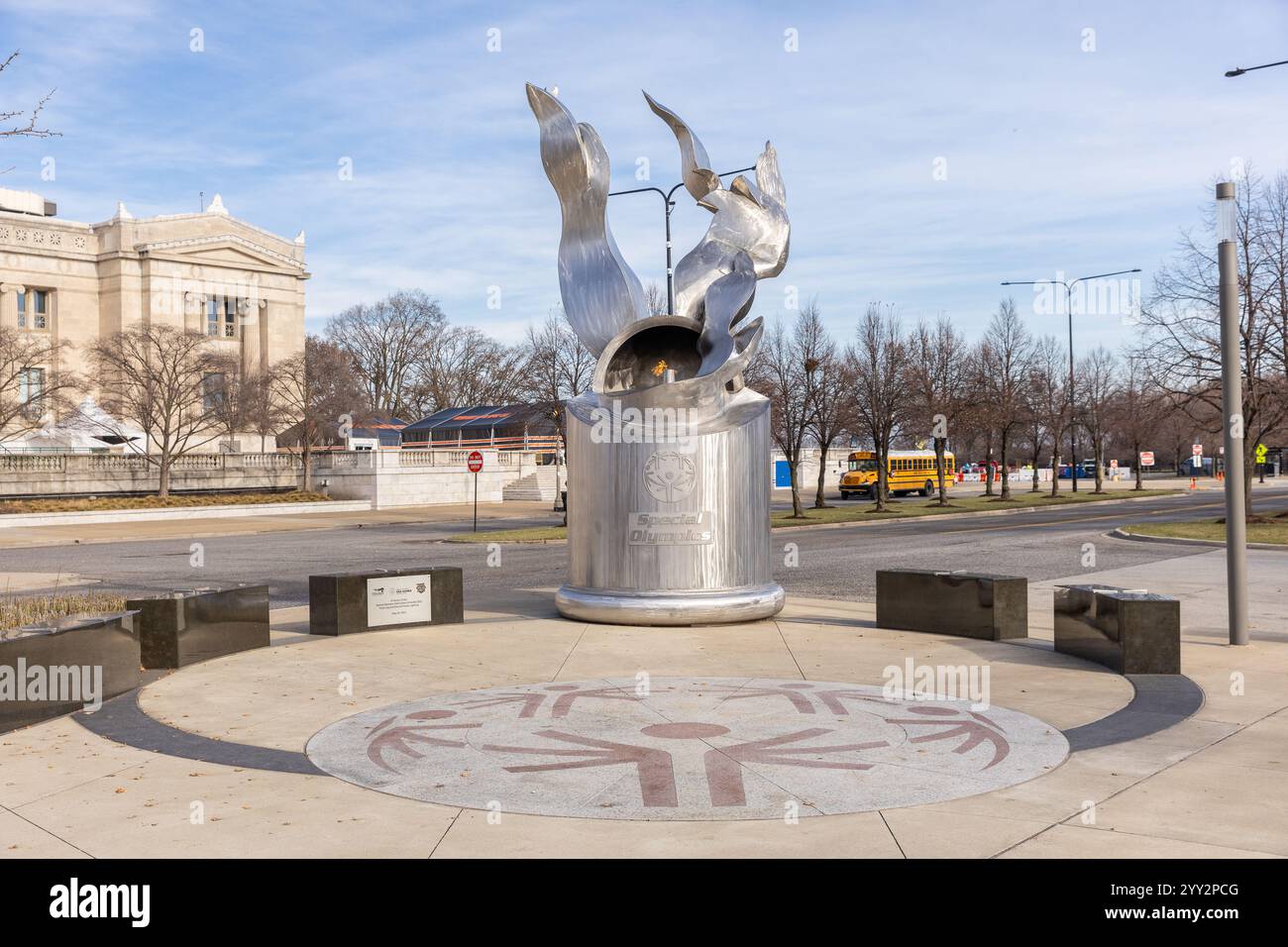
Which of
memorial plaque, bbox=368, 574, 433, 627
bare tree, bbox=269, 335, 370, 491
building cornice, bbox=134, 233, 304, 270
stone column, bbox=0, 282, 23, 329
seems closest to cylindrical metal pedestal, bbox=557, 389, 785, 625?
memorial plaque, bbox=368, 574, 433, 627

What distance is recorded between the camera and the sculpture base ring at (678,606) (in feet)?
40.8

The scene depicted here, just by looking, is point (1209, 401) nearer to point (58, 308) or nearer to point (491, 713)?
point (491, 713)

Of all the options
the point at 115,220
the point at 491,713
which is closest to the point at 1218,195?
the point at 491,713

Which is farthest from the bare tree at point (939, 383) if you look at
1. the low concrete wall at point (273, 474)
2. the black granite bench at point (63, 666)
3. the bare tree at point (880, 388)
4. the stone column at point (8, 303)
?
the stone column at point (8, 303)

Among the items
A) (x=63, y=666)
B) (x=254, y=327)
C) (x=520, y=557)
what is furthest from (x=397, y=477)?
(x=63, y=666)

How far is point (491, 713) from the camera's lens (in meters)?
8.29

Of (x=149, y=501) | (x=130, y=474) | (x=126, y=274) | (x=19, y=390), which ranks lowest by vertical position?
(x=149, y=501)

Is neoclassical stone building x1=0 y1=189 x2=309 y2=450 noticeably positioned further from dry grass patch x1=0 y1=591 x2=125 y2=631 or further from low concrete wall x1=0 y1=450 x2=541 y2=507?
dry grass patch x1=0 y1=591 x2=125 y2=631

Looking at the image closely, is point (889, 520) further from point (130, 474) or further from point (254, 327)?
point (254, 327)

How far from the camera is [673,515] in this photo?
12.5 meters

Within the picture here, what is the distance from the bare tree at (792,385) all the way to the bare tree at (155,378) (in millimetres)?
24289

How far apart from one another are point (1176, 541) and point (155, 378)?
40.0 m

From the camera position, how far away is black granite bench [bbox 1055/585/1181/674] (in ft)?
31.4

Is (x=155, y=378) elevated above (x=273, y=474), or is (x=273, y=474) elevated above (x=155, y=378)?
(x=155, y=378)
